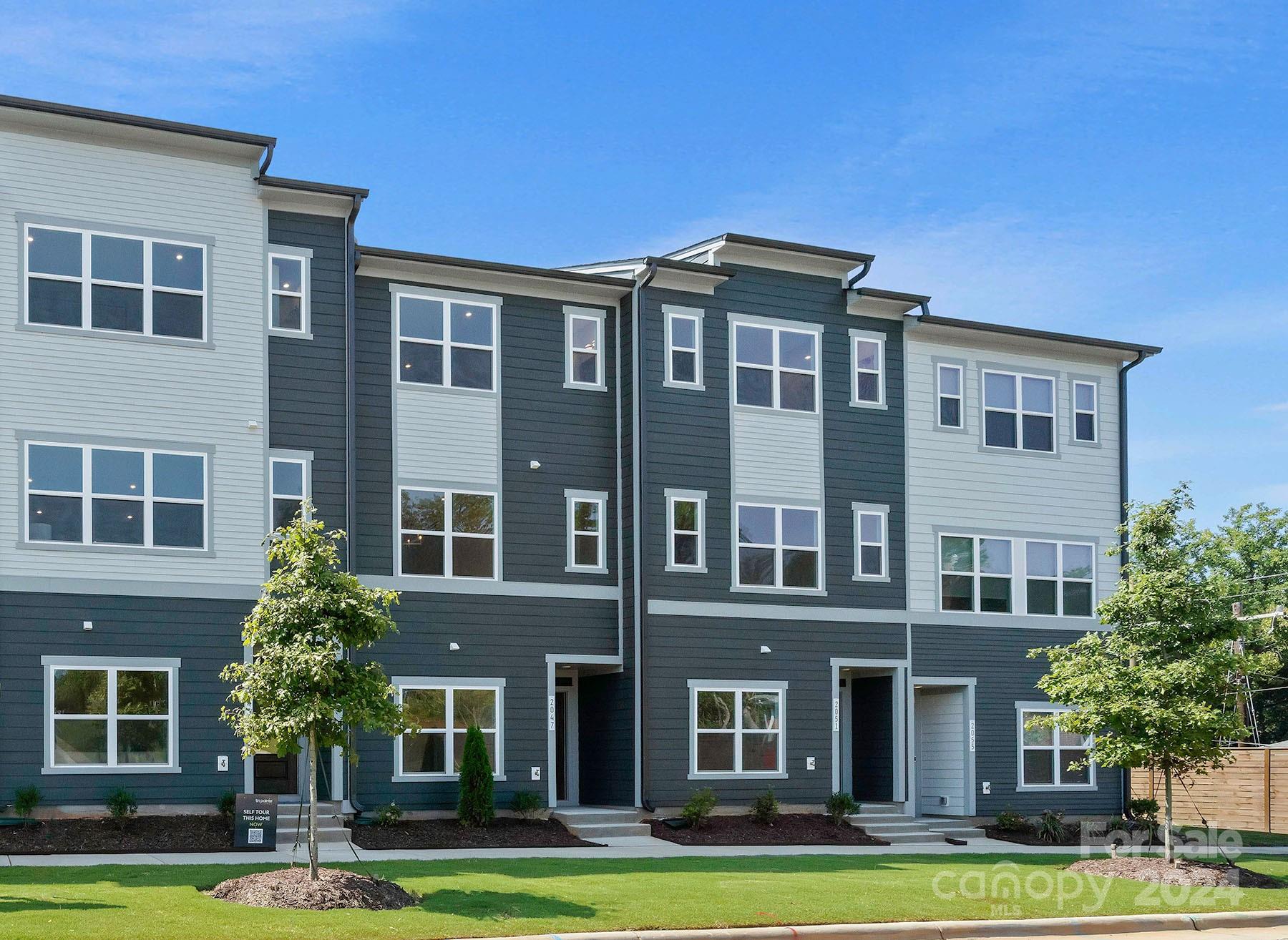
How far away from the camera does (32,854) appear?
19.7m

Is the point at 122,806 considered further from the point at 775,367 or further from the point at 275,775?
the point at 775,367

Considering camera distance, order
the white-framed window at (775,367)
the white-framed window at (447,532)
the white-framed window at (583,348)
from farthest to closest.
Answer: the white-framed window at (775,367)
the white-framed window at (583,348)
the white-framed window at (447,532)

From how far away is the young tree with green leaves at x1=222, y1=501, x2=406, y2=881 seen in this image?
1541 cm

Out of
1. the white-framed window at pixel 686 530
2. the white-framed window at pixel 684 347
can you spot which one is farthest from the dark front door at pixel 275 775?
the white-framed window at pixel 684 347

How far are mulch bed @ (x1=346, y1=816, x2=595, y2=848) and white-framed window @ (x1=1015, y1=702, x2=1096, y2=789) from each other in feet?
34.1

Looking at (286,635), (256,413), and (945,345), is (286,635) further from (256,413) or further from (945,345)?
(945,345)

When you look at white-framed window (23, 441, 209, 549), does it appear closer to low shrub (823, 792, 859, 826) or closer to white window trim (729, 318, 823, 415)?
white window trim (729, 318, 823, 415)

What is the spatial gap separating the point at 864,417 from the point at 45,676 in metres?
15.7

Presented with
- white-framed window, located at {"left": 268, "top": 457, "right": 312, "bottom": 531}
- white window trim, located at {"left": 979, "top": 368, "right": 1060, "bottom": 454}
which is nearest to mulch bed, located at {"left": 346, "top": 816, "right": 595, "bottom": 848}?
white-framed window, located at {"left": 268, "top": 457, "right": 312, "bottom": 531}

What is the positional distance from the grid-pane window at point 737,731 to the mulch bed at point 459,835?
3.41 metres

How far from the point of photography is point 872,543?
29.0 meters

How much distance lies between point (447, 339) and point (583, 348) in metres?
2.68

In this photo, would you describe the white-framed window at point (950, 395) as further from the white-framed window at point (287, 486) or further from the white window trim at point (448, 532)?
the white-framed window at point (287, 486)

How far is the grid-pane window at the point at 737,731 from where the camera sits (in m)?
26.9
